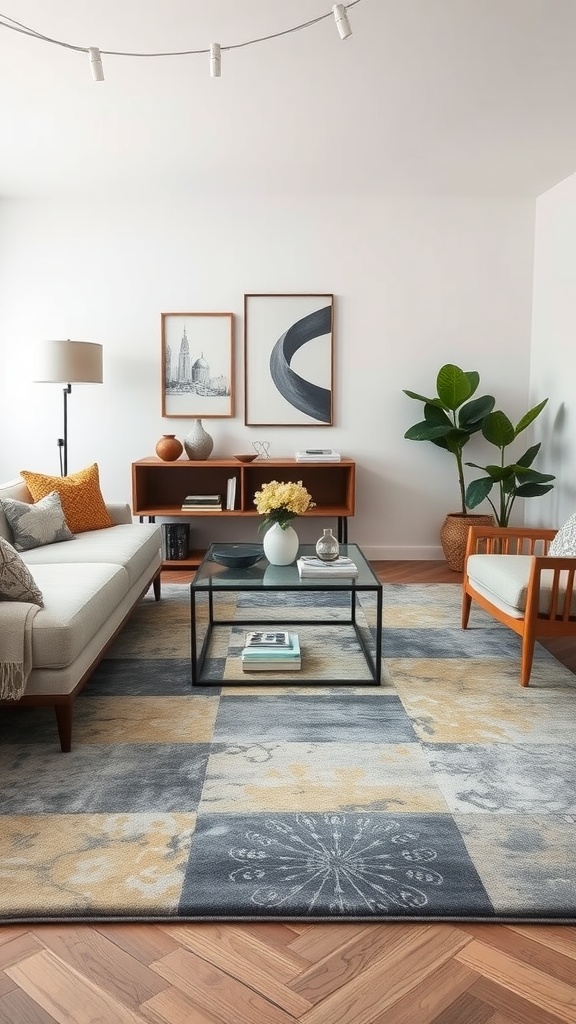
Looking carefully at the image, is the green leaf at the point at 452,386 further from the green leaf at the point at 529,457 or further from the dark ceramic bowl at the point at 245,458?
the dark ceramic bowl at the point at 245,458

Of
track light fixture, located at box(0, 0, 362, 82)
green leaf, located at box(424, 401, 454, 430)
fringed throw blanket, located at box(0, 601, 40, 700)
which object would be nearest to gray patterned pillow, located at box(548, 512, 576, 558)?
green leaf, located at box(424, 401, 454, 430)

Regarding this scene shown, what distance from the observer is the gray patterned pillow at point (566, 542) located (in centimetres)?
373

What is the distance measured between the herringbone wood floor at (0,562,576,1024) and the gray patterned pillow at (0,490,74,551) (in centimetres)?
252

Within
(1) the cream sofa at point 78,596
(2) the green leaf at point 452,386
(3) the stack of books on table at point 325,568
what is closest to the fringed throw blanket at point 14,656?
(1) the cream sofa at point 78,596

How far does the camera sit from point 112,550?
3.98 m

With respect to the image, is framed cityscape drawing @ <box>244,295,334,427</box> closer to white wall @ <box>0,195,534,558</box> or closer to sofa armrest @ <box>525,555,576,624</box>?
white wall @ <box>0,195,534,558</box>

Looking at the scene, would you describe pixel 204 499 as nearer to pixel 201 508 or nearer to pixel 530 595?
pixel 201 508

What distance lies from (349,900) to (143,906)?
1.58ft

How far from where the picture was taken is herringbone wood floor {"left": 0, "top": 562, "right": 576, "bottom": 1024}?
5.12 feet

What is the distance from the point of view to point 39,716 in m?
3.06

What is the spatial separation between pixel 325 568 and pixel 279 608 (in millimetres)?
1186

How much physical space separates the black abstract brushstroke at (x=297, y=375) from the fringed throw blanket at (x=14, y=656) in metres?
3.68

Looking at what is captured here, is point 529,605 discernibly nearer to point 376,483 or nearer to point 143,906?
point 143,906

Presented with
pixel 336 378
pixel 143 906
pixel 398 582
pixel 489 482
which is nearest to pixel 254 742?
pixel 143 906
